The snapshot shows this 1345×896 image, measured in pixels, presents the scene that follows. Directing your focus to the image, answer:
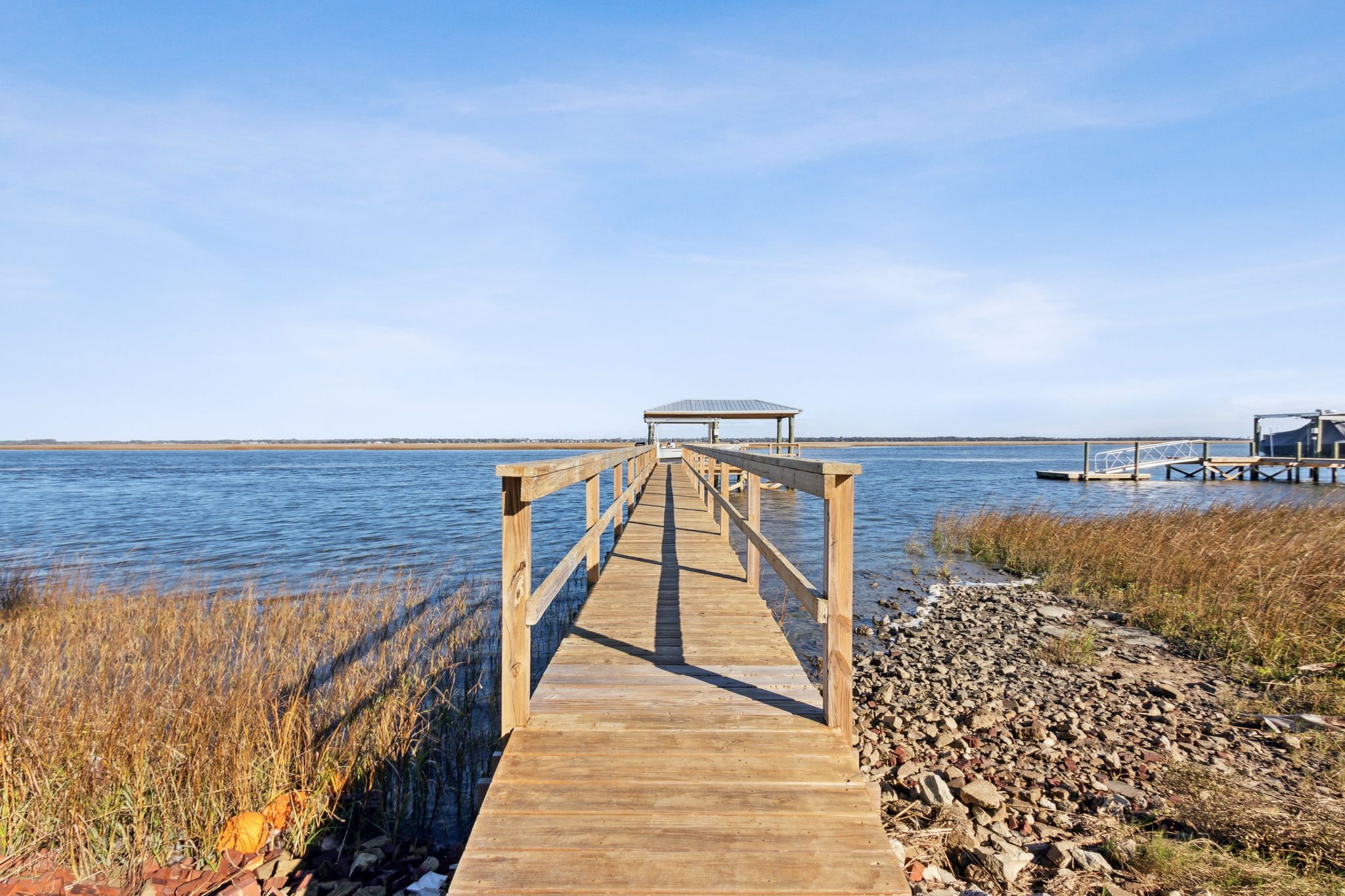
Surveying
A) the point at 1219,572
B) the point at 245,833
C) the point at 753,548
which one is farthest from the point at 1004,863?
the point at 1219,572

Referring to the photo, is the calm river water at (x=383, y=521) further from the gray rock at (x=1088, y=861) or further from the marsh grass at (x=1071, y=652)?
the gray rock at (x=1088, y=861)

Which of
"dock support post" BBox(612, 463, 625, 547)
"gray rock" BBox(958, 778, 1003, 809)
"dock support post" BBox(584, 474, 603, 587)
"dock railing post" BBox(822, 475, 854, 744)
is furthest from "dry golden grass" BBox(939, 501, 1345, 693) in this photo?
"dock support post" BBox(612, 463, 625, 547)

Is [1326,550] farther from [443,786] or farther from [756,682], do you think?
[443,786]

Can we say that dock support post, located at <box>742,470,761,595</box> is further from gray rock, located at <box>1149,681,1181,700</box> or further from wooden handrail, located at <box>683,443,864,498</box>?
gray rock, located at <box>1149,681,1181,700</box>

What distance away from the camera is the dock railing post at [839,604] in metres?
2.83

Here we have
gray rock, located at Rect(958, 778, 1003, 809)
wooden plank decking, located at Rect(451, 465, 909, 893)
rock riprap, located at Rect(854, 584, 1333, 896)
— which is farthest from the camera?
gray rock, located at Rect(958, 778, 1003, 809)

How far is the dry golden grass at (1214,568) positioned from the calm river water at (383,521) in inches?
60.9

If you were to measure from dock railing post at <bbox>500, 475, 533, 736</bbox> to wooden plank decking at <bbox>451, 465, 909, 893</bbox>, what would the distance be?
0.15 metres

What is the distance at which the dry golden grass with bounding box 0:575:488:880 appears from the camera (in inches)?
119

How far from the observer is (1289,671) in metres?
4.85

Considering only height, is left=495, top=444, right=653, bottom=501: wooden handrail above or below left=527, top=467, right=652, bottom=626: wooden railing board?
above

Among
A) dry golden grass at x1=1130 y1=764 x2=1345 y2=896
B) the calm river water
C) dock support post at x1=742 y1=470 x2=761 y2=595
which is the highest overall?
dock support post at x1=742 y1=470 x2=761 y2=595

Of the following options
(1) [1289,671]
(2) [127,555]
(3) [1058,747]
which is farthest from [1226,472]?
(2) [127,555]

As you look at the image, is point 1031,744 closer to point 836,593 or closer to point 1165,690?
point 1165,690
